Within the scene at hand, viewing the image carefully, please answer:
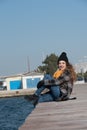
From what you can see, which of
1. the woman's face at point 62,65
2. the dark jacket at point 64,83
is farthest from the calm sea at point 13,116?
the woman's face at point 62,65

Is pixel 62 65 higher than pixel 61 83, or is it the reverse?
pixel 62 65

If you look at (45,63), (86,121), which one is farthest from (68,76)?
(45,63)

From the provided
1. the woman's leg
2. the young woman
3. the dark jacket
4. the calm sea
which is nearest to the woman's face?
the young woman

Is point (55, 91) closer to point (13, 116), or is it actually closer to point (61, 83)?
point (61, 83)

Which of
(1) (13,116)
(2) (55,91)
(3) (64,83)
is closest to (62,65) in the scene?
(3) (64,83)

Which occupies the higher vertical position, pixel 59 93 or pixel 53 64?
pixel 53 64

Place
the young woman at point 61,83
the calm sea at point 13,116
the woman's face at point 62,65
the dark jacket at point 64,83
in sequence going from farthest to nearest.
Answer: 1. the calm sea at point 13,116
2. the woman's face at point 62,65
3. the dark jacket at point 64,83
4. the young woman at point 61,83

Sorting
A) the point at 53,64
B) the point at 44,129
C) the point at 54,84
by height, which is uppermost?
the point at 53,64

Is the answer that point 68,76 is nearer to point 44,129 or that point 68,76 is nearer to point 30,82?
point 44,129

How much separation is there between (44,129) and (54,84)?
184 inches

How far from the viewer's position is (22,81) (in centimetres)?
7856

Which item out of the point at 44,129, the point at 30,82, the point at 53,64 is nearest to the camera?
the point at 44,129

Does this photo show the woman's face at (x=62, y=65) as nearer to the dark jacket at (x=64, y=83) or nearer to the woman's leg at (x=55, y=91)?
the dark jacket at (x=64, y=83)

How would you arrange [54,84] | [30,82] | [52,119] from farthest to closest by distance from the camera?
1. [30,82]
2. [54,84]
3. [52,119]
